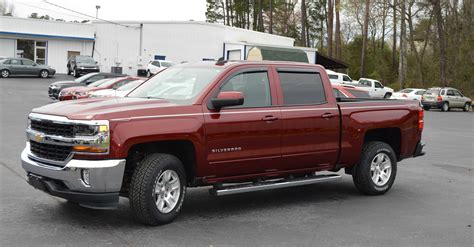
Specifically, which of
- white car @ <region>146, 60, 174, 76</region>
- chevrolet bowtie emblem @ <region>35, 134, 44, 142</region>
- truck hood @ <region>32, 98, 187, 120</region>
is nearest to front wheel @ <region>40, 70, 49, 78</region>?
white car @ <region>146, 60, 174, 76</region>

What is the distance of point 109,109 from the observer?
598 cm

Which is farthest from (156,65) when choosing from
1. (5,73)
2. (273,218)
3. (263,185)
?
(273,218)

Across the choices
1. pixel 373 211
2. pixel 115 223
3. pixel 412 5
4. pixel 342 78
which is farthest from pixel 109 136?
pixel 412 5

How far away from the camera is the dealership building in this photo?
46969mm

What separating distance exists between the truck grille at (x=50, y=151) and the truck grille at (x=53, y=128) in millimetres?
139

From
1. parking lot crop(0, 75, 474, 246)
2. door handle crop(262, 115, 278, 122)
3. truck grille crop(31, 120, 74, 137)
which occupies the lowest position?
parking lot crop(0, 75, 474, 246)

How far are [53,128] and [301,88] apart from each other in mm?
3318

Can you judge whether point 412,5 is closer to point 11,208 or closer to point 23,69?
point 23,69

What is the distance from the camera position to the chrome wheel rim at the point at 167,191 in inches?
242

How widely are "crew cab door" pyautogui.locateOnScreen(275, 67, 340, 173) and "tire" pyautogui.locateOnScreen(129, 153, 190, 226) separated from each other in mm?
1568

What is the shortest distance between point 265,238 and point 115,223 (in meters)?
1.72

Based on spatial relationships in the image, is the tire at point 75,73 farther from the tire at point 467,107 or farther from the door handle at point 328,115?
the door handle at point 328,115

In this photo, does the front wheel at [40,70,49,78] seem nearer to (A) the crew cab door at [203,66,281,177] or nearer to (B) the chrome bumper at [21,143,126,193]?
(A) the crew cab door at [203,66,281,177]

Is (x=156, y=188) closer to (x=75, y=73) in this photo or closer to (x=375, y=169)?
(x=375, y=169)
